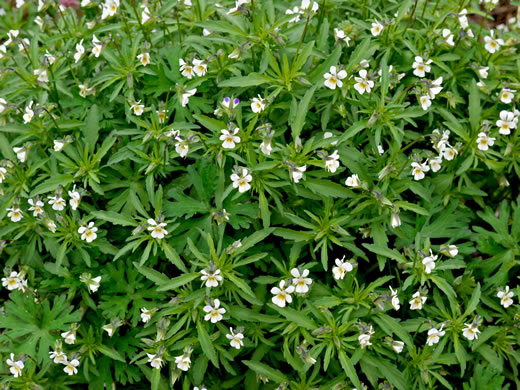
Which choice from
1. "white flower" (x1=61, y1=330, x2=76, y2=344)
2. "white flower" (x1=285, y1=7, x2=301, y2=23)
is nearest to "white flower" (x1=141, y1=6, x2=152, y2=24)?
"white flower" (x1=285, y1=7, x2=301, y2=23)

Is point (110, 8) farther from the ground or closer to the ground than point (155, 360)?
farther from the ground

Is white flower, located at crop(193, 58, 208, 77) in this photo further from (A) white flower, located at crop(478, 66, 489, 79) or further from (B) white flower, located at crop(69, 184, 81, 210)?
(A) white flower, located at crop(478, 66, 489, 79)

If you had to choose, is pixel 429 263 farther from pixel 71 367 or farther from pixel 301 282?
pixel 71 367

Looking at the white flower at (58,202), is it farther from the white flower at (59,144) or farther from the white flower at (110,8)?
the white flower at (110,8)

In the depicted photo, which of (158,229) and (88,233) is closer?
(158,229)

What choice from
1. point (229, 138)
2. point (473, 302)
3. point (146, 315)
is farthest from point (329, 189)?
point (146, 315)

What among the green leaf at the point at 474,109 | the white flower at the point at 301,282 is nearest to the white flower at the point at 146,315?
the white flower at the point at 301,282

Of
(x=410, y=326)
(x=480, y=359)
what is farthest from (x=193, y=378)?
(x=480, y=359)
